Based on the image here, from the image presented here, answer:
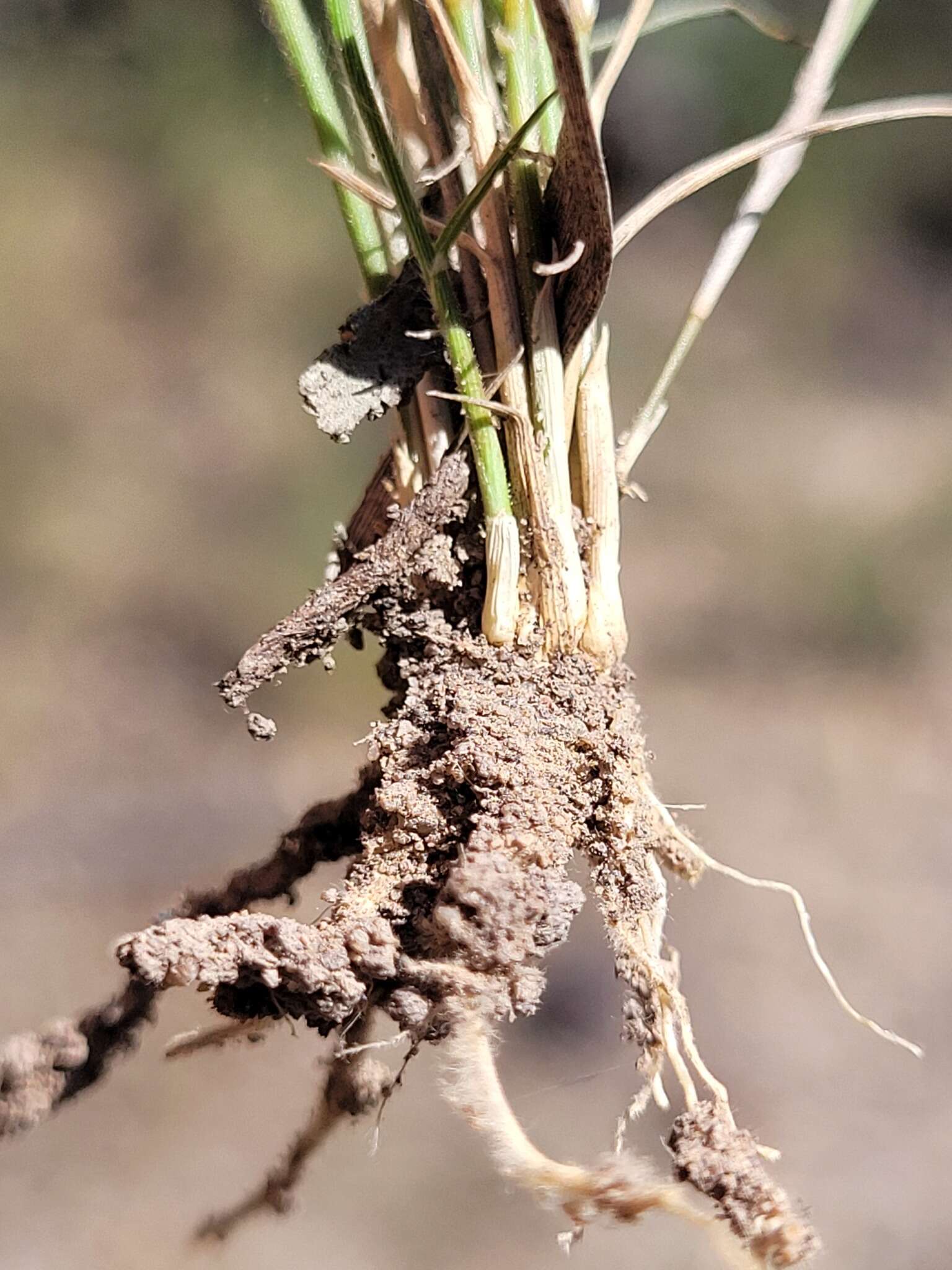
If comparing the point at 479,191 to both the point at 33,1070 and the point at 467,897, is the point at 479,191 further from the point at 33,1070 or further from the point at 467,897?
the point at 33,1070

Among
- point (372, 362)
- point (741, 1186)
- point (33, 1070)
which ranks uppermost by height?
point (372, 362)

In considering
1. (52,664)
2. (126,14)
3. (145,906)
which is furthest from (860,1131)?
(126,14)

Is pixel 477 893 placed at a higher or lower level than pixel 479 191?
lower

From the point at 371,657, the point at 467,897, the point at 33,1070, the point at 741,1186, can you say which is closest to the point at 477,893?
the point at 467,897

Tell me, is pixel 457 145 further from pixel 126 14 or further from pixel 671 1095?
pixel 671 1095

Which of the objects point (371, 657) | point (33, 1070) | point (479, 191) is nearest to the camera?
point (479, 191)
